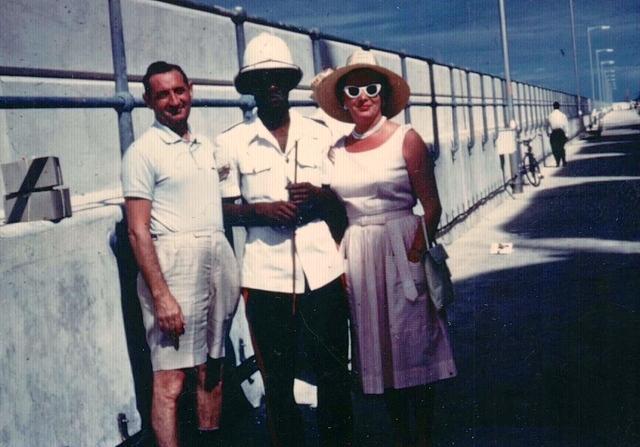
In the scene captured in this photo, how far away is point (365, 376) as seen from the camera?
433 cm

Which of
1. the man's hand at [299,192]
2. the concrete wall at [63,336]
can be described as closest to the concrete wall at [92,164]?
the concrete wall at [63,336]

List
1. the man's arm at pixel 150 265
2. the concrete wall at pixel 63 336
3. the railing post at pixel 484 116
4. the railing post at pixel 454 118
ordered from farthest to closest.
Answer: the railing post at pixel 484 116, the railing post at pixel 454 118, the man's arm at pixel 150 265, the concrete wall at pixel 63 336

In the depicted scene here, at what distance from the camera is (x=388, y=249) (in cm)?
427

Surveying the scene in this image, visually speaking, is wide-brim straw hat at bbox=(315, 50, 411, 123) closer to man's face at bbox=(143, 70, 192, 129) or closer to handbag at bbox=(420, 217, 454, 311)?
handbag at bbox=(420, 217, 454, 311)

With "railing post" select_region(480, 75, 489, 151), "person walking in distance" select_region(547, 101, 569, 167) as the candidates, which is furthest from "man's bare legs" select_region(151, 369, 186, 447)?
"person walking in distance" select_region(547, 101, 569, 167)

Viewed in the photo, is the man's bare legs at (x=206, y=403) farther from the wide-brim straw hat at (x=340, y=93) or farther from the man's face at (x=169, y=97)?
the wide-brim straw hat at (x=340, y=93)

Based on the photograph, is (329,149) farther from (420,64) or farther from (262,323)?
(420,64)

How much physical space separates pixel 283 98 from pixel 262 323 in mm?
1073

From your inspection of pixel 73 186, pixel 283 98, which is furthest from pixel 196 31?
pixel 283 98

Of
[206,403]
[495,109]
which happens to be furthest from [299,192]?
[495,109]

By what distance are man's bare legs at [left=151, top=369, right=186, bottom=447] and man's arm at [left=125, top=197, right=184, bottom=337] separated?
0.27 meters

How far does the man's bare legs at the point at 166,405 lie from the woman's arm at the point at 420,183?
1265 millimetres

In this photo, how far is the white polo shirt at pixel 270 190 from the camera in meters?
4.14

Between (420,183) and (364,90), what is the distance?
1.84 feet
